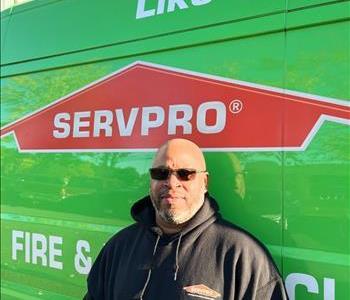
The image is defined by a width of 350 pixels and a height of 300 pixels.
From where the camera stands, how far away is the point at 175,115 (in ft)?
7.98

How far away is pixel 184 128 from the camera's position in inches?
94.3

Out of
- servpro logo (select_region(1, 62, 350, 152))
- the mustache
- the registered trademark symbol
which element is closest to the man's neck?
the mustache

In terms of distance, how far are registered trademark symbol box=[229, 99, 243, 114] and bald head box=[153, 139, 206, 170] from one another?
206 millimetres

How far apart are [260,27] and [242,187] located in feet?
2.07

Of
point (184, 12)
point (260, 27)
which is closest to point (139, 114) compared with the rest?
point (184, 12)

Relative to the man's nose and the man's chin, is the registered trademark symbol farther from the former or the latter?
the man's chin

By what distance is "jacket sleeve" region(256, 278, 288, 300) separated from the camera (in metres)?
1.95

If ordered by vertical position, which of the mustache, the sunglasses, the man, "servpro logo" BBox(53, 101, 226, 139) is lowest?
the man

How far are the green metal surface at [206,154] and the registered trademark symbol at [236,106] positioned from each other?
4.0 inches

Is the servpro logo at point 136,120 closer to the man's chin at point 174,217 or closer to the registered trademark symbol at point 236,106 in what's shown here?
the registered trademark symbol at point 236,106

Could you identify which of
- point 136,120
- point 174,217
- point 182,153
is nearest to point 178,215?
point 174,217

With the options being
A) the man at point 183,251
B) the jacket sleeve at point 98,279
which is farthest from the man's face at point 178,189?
the jacket sleeve at point 98,279

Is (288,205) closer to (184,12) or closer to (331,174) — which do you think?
(331,174)

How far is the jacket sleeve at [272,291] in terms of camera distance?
195 cm
